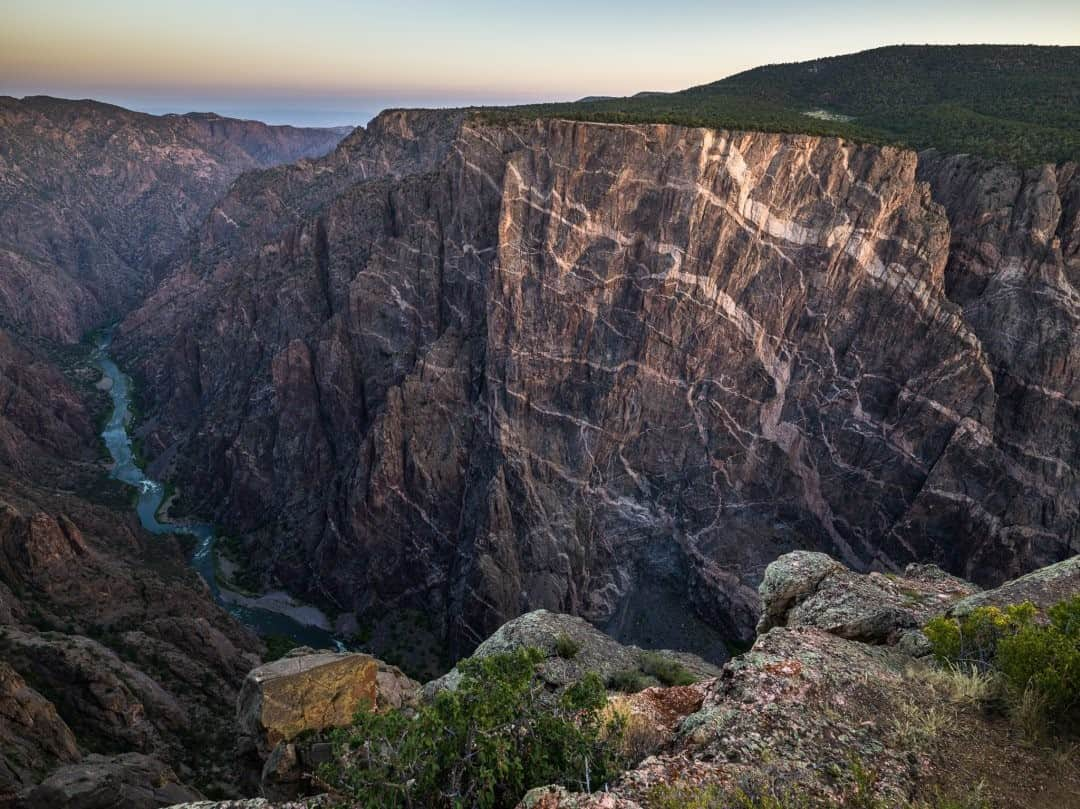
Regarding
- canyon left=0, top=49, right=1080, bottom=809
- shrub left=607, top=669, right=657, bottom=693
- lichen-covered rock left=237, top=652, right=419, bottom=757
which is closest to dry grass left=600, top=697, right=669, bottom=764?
lichen-covered rock left=237, top=652, right=419, bottom=757

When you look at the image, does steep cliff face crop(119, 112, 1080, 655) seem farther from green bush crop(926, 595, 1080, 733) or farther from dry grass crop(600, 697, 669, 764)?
dry grass crop(600, 697, 669, 764)

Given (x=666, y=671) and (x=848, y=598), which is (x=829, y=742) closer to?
(x=848, y=598)

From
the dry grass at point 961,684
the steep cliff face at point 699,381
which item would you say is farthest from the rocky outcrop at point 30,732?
the steep cliff face at point 699,381

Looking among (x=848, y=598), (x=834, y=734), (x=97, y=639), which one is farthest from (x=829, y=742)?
(x=97, y=639)

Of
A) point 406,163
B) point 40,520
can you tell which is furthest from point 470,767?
point 406,163

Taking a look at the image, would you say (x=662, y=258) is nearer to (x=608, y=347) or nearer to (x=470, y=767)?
(x=608, y=347)
